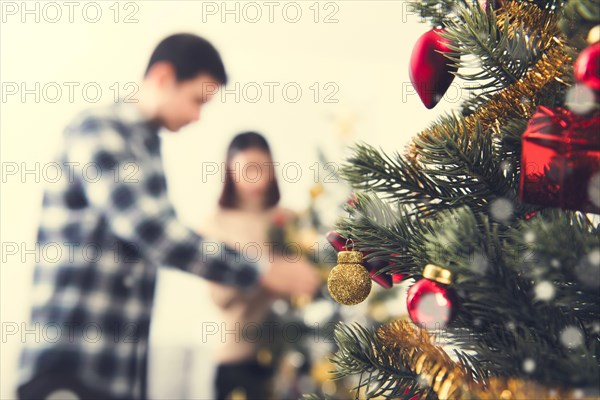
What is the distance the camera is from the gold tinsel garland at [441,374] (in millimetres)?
303

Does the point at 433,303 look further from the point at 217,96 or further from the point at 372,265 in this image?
the point at 217,96

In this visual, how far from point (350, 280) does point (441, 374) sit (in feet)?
0.31

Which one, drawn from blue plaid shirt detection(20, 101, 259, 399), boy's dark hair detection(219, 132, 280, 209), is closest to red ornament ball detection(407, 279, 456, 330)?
blue plaid shirt detection(20, 101, 259, 399)

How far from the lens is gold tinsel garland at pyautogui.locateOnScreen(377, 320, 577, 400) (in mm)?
303

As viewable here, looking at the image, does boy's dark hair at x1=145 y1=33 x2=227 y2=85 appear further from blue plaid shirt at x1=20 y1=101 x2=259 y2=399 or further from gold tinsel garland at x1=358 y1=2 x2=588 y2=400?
gold tinsel garland at x1=358 y1=2 x2=588 y2=400

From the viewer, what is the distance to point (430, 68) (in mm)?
465

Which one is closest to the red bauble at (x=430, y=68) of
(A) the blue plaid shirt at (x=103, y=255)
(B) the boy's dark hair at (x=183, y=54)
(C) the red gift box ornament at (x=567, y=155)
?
(C) the red gift box ornament at (x=567, y=155)

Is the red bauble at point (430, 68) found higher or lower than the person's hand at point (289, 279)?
higher

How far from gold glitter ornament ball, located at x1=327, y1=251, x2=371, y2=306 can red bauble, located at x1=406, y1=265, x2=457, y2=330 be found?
0.07m

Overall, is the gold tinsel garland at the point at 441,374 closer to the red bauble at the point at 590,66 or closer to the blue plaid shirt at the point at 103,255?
the red bauble at the point at 590,66

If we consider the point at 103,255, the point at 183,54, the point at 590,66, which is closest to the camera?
the point at 590,66

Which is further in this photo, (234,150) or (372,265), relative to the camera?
(234,150)

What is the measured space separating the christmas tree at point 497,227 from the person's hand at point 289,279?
2.99 feet

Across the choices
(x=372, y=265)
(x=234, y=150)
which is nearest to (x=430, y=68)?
(x=372, y=265)
